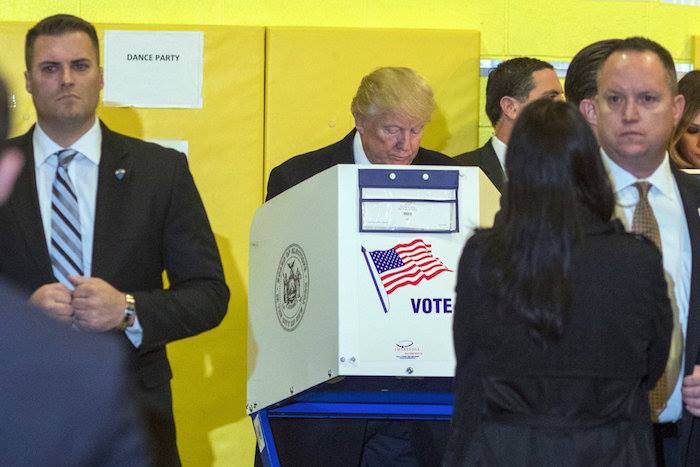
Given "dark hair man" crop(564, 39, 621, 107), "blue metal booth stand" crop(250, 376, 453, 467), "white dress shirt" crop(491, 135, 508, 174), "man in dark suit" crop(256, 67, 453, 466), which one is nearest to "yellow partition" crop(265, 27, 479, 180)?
"white dress shirt" crop(491, 135, 508, 174)

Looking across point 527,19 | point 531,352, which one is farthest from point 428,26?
point 531,352

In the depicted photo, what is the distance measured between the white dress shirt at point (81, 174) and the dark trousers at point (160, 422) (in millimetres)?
342

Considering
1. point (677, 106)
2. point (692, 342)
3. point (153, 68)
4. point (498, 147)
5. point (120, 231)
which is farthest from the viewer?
point (153, 68)

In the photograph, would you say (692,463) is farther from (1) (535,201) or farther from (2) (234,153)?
(2) (234,153)

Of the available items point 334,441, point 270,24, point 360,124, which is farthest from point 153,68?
point 334,441

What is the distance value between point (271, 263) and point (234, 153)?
1.83m

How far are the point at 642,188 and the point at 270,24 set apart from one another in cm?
243

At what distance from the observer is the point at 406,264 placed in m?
2.65

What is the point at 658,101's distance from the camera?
9.30ft

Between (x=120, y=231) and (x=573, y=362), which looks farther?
(x=120, y=231)

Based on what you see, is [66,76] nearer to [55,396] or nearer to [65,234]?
[65,234]

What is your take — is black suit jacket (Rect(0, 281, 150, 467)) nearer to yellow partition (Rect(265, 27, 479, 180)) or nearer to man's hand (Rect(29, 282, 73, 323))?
man's hand (Rect(29, 282, 73, 323))

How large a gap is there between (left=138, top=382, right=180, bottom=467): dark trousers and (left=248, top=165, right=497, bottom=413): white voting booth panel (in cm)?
37

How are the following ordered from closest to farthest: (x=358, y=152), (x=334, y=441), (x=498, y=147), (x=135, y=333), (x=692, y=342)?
(x=692, y=342) → (x=135, y=333) → (x=334, y=441) → (x=358, y=152) → (x=498, y=147)
